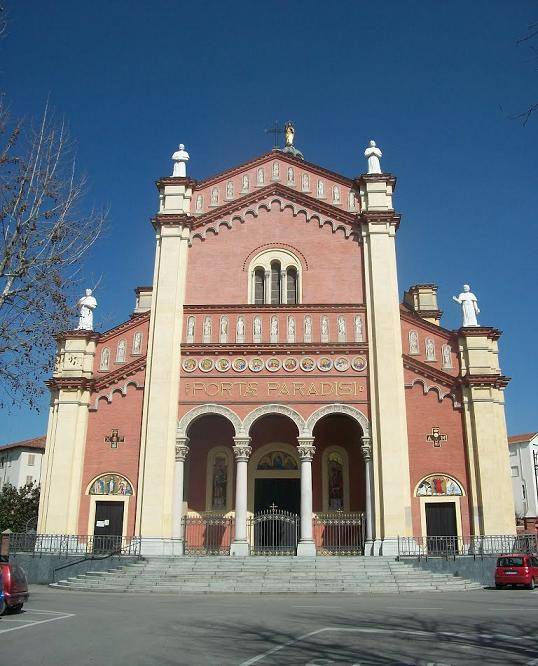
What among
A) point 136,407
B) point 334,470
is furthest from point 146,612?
point 334,470

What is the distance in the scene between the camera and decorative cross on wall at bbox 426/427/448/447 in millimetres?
23281

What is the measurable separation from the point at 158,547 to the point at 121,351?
7.61 m

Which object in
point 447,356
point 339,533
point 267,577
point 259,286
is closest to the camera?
point 267,577

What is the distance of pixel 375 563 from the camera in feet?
67.3

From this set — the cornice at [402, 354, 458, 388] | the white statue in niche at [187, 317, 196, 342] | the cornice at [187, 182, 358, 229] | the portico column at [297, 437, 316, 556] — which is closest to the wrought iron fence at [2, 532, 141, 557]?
the portico column at [297, 437, 316, 556]

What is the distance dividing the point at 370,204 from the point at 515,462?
1845 inches

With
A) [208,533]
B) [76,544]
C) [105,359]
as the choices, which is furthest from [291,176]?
[76,544]

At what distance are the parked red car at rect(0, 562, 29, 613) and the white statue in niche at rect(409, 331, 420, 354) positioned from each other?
15973mm

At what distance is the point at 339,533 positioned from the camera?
78.5ft

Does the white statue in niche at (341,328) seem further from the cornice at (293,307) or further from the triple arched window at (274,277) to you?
the triple arched window at (274,277)

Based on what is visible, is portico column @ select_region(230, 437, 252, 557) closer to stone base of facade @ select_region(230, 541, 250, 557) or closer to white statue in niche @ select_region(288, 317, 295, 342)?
stone base of facade @ select_region(230, 541, 250, 557)

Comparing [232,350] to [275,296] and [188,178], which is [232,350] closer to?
[275,296]

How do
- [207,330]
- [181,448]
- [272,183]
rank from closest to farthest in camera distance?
[181,448] < [207,330] < [272,183]

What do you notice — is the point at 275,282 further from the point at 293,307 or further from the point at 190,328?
the point at 190,328
